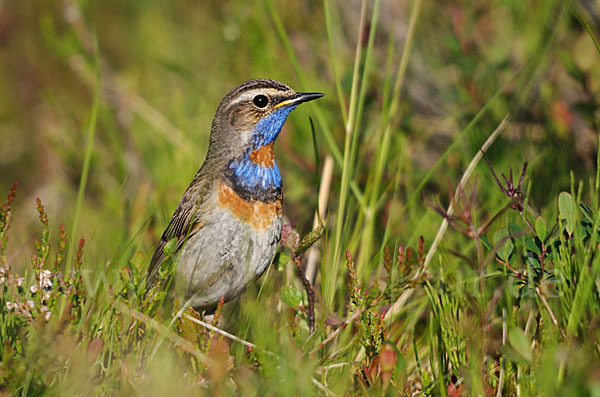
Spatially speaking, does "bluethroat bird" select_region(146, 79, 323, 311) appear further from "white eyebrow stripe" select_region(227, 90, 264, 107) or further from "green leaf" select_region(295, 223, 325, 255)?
"green leaf" select_region(295, 223, 325, 255)

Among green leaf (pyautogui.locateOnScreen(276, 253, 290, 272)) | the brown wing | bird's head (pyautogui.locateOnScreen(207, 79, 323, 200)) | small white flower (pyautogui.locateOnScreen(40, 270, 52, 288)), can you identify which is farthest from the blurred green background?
small white flower (pyautogui.locateOnScreen(40, 270, 52, 288))

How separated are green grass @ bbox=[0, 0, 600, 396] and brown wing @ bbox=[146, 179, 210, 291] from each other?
16cm

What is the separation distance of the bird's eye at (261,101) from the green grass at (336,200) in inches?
11.0

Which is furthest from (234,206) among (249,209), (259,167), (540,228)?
(540,228)

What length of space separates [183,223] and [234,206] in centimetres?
43

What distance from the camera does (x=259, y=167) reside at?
409 centimetres

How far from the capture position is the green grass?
2.95 meters

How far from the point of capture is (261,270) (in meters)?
3.86

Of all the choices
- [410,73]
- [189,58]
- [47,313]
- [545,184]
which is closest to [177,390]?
[47,313]

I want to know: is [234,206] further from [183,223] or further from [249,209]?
[183,223]

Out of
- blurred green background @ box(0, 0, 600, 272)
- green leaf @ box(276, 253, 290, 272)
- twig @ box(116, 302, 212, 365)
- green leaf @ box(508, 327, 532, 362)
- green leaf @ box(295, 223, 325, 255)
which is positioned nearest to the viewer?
green leaf @ box(508, 327, 532, 362)

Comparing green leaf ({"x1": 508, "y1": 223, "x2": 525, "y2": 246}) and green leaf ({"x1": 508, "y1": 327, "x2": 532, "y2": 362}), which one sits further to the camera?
green leaf ({"x1": 508, "y1": 223, "x2": 525, "y2": 246})

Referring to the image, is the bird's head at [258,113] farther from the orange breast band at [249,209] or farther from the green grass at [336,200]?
the orange breast band at [249,209]

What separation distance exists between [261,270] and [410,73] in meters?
2.97
